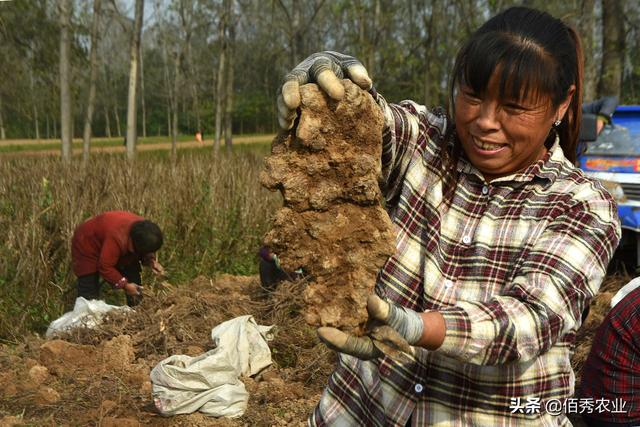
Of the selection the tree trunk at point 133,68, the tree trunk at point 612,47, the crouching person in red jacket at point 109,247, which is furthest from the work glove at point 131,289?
the tree trunk at point 612,47

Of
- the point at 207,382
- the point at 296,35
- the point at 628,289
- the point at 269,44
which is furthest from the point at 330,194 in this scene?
the point at 269,44

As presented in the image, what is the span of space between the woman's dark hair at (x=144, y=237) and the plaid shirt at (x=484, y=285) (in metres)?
3.66

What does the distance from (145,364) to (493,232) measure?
10.7ft

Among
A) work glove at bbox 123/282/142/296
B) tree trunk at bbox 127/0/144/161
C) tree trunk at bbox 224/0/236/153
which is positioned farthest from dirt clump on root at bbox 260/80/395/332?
tree trunk at bbox 224/0/236/153

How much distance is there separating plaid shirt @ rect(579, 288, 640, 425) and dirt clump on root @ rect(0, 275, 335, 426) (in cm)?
166

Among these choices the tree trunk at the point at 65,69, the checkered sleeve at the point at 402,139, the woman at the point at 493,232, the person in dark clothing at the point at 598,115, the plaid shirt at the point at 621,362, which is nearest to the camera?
the woman at the point at 493,232

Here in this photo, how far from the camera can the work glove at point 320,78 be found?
132cm

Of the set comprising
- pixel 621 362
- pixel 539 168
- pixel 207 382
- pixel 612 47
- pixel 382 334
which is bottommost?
pixel 207 382

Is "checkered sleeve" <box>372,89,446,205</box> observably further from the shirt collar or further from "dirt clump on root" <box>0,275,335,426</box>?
"dirt clump on root" <box>0,275,335,426</box>

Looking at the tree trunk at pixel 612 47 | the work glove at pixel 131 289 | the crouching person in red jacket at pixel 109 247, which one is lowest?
the work glove at pixel 131 289

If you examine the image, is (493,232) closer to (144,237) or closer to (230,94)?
(144,237)

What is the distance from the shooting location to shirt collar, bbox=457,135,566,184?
52.4 inches

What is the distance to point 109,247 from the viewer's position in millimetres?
4863

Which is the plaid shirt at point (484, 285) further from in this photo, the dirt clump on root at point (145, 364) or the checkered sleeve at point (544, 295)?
the dirt clump on root at point (145, 364)
